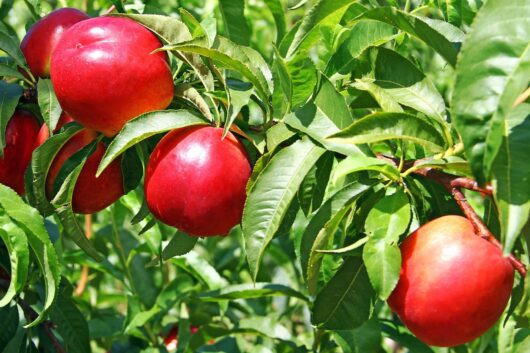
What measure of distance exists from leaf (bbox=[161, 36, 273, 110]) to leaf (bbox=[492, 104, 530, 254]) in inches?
14.3

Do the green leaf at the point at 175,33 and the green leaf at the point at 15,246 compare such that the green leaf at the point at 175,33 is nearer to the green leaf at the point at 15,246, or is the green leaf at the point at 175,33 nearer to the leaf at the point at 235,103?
the leaf at the point at 235,103

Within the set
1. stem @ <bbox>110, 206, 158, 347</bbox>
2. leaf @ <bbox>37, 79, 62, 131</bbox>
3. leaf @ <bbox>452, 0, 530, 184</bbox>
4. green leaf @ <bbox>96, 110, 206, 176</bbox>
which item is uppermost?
leaf @ <bbox>452, 0, 530, 184</bbox>

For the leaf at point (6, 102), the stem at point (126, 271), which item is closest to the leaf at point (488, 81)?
the leaf at point (6, 102)

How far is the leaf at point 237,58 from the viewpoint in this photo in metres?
1.00

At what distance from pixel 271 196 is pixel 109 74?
27cm

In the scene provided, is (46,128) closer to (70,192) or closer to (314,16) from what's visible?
(70,192)

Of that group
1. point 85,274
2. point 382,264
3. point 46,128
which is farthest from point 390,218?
point 85,274

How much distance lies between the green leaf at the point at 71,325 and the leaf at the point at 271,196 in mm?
579

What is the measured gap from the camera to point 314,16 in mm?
1083

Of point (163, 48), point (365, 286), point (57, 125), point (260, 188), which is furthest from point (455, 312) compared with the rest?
point (57, 125)

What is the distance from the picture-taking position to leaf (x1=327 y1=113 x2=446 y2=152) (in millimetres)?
904

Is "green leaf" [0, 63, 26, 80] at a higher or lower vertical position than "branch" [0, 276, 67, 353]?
higher

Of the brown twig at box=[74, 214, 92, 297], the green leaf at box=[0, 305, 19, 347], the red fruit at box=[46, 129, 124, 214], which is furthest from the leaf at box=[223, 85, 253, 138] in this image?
the brown twig at box=[74, 214, 92, 297]

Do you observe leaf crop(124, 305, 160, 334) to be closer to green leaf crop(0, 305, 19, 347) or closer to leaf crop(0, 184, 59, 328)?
green leaf crop(0, 305, 19, 347)
